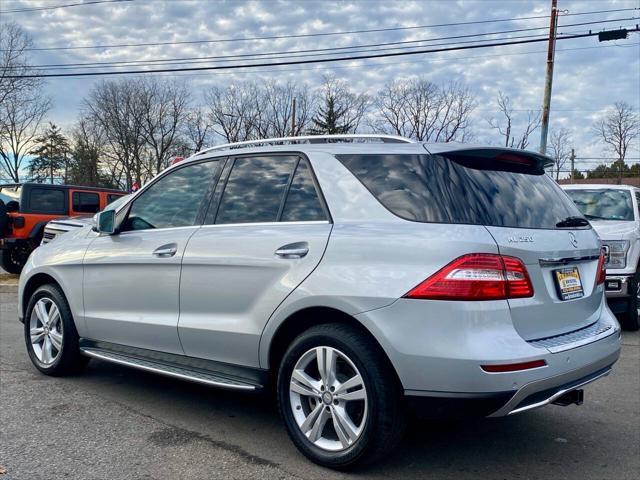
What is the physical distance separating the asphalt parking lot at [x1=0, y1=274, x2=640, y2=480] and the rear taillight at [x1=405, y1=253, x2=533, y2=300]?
1.09 metres

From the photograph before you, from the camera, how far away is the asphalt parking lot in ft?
10.9

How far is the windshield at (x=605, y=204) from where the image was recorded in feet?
27.2

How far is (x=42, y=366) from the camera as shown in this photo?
5.15 m

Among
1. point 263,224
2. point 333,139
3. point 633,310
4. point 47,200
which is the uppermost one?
point 333,139

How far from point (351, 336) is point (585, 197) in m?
6.88

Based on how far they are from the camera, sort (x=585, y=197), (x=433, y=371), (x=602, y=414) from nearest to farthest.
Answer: (x=433, y=371) → (x=602, y=414) → (x=585, y=197)

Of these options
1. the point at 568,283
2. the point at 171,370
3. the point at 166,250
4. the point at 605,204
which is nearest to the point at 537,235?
the point at 568,283

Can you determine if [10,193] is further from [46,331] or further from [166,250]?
[166,250]

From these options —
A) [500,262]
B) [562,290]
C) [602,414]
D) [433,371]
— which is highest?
[500,262]

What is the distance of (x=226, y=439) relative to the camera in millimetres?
3787

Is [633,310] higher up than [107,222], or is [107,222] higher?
[107,222]

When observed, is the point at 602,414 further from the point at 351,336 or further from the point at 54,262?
the point at 54,262

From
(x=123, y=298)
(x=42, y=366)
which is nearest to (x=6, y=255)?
(x=42, y=366)

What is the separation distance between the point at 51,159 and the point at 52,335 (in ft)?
233
